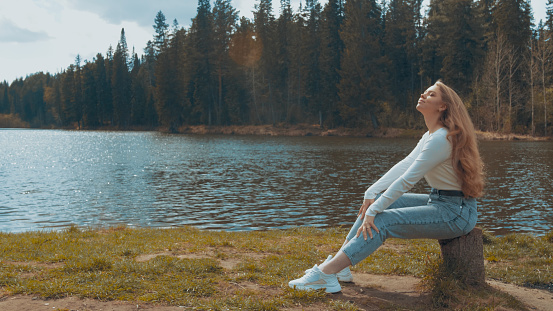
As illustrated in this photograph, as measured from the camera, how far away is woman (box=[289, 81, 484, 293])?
437 centimetres

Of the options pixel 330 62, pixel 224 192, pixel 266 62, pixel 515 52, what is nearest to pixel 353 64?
pixel 330 62

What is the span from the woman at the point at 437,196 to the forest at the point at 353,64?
58532 mm

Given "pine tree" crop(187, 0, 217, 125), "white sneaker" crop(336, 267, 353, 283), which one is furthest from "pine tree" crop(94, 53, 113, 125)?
"white sneaker" crop(336, 267, 353, 283)

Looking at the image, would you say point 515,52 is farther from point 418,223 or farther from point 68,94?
point 68,94

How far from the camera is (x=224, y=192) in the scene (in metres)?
20.3

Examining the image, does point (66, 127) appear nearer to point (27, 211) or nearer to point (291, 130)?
point (291, 130)

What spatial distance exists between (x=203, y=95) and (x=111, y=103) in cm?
4008

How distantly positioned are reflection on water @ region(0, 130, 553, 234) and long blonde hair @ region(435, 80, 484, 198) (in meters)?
9.24

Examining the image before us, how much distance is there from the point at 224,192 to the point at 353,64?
50.1 meters

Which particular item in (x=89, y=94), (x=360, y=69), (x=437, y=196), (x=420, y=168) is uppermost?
(x=89, y=94)

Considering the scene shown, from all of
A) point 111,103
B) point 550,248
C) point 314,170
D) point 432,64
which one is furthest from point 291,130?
point 550,248

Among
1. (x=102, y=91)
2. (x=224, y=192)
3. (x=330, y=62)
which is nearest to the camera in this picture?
(x=224, y=192)

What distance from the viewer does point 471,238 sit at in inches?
185

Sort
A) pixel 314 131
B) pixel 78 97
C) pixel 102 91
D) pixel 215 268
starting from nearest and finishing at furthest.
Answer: pixel 215 268 < pixel 314 131 < pixel 102 91 < pixel 78 97
